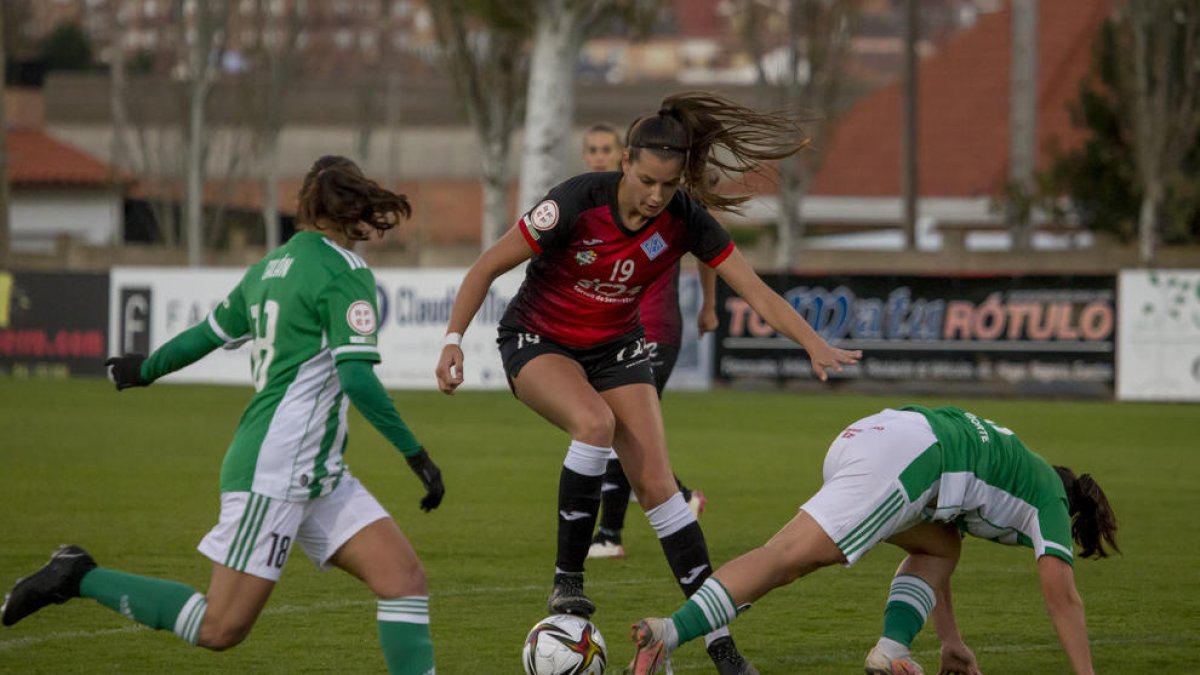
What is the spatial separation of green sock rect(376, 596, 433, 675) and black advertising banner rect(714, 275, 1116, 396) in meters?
17.8

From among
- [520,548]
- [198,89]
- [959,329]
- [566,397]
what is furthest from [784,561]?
[198,89]

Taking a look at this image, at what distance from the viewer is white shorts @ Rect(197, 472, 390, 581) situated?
6.12m

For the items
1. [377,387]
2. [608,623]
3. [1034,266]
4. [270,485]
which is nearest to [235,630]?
[270,485]

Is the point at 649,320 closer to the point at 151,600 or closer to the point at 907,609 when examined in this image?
the point at 907,609

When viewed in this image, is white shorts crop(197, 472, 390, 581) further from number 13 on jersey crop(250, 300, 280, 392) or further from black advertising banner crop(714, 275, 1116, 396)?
black advertising banner crop(714, 275, 1116, 396)

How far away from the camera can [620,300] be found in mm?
7957

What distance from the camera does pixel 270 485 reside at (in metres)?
6.13

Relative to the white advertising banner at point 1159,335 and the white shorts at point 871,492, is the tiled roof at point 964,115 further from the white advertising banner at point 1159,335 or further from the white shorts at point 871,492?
the white shorts at point 871,492

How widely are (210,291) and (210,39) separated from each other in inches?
652

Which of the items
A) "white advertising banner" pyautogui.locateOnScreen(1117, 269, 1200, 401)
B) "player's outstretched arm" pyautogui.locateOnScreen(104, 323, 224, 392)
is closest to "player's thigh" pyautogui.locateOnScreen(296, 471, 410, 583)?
"player's outstretched arm" pyautogui.locateOnScreen(104, 323, 224, 392)

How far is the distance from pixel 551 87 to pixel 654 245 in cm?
2250

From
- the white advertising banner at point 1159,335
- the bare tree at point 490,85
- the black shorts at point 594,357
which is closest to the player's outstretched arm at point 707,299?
the black shorts at point 594,357

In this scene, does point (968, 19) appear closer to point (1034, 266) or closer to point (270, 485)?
point (1034, 266)

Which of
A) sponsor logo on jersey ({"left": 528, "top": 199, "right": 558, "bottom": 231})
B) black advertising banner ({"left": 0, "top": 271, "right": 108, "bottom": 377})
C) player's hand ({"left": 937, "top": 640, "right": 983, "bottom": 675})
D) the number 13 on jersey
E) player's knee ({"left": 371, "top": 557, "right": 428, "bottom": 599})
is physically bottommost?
black advertising banner ({"left": 0, "top": 271, "right": 108, "bottom": 377})
